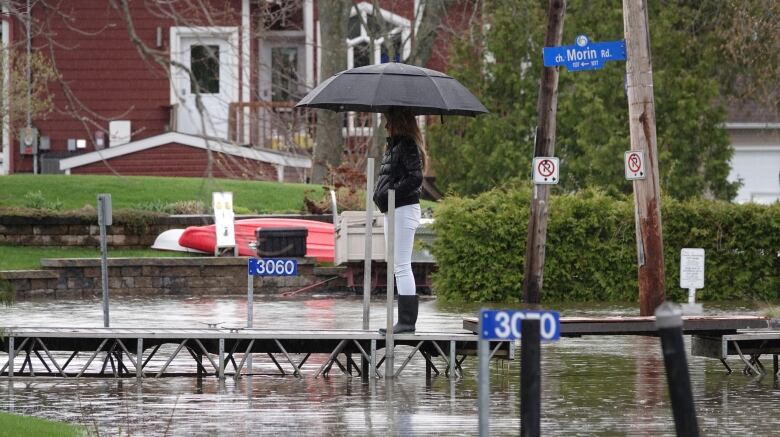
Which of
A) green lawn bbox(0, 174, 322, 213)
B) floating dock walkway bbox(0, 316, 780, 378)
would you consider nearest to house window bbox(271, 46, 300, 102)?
green lawn bbox(0, 174, 322, 213)

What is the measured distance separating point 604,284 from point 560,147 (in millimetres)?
7970

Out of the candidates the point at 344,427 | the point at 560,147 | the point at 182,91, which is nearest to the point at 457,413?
the point at 344,427

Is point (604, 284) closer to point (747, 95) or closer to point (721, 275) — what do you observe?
point (721, 275)

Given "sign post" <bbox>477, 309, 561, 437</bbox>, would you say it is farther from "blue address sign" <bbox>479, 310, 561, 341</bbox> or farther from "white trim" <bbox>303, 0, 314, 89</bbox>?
"white trim" <bbox>303, 0, 314, 89</bbox>

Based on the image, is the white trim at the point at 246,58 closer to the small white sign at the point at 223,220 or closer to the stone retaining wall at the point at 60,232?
the stone retaining wall at the point at 60,232

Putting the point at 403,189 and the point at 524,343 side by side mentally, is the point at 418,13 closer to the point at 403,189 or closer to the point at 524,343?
the point at 403,189

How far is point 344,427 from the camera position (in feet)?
35.2

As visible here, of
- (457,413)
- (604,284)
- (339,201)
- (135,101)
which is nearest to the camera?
(457,413)

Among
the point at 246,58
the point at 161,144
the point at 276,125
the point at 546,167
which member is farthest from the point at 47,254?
the point at 246,58

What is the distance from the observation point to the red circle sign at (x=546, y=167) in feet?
67.7

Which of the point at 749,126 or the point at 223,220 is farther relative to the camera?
the point at 749,126

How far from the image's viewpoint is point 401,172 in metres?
13.6

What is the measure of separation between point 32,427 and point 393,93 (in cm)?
479

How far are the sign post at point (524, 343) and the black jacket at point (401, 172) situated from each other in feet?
18.5
